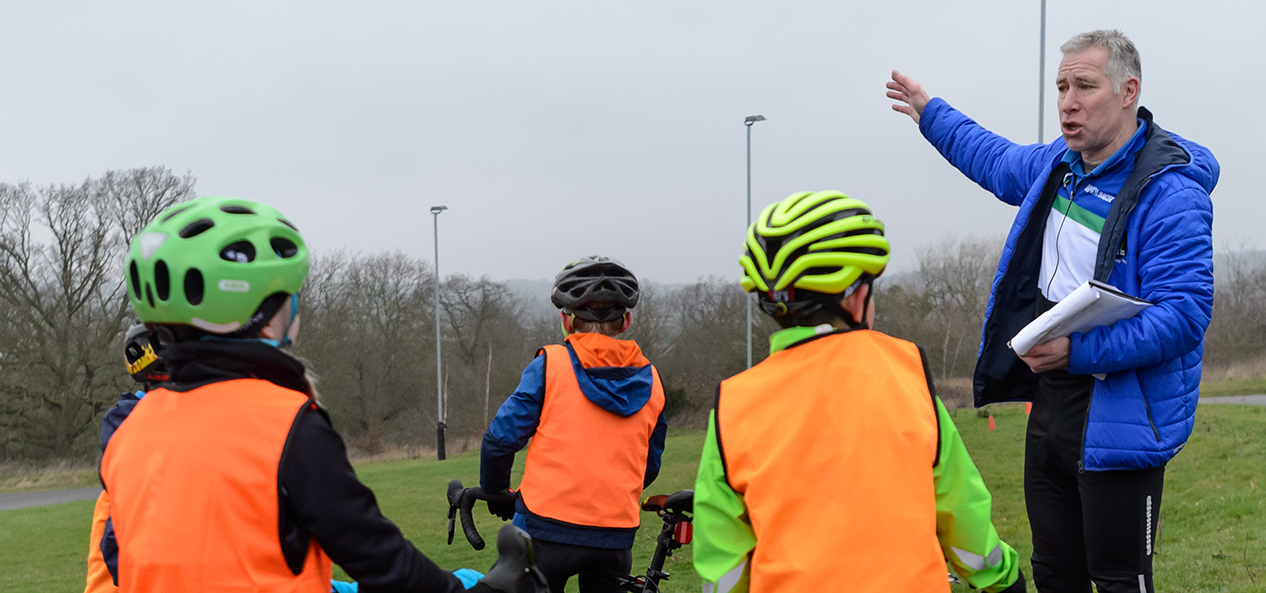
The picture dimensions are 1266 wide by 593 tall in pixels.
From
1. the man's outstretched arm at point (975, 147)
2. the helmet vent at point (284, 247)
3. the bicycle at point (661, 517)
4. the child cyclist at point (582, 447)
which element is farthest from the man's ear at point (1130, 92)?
the helmet vent at point (284, 247)

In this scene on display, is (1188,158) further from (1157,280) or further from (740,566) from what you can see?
(740,566)

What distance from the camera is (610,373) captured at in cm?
463

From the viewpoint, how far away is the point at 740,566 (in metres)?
2.43

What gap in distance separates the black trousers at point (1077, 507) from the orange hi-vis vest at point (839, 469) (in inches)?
40.8

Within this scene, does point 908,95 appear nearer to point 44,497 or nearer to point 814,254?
point 814,254

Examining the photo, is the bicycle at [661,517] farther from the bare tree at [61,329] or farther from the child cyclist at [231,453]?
the bare tree at [61,329]

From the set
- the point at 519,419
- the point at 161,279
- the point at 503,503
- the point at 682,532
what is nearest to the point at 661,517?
the point at 682,532

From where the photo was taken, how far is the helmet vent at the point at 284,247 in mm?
2449

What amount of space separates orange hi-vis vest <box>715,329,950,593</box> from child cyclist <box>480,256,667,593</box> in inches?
85.9

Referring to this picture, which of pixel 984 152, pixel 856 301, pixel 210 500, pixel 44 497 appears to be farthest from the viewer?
pixel 44 497

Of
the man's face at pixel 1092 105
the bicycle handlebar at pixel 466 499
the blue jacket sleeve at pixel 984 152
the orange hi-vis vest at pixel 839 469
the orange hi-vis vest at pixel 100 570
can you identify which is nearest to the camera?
the orange hi-vis vest at pixel 839 469

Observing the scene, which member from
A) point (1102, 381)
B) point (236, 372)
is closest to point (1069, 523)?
point (1102, 381)

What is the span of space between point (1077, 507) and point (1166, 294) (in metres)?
0.85

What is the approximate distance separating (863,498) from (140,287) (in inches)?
77.3
